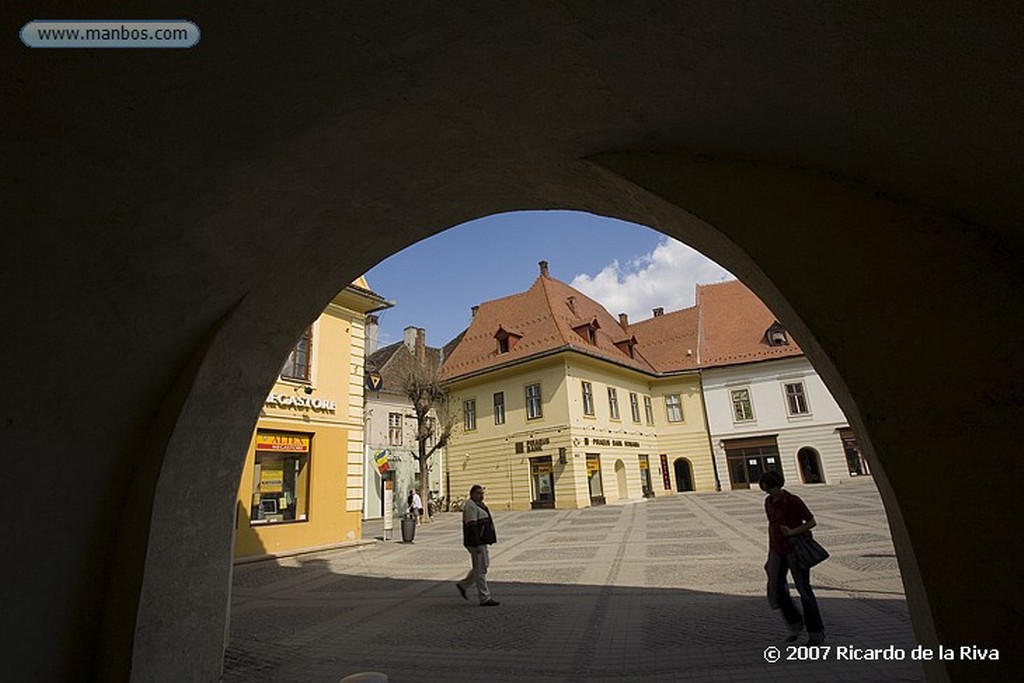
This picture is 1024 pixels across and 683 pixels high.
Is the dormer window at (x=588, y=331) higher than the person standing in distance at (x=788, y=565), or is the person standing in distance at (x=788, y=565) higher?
the dormer window at (x=588, y=331)

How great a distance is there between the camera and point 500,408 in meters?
29.1

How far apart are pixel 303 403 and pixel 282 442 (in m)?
1.19

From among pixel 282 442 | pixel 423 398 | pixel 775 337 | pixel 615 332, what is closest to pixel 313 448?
pixel 282 442

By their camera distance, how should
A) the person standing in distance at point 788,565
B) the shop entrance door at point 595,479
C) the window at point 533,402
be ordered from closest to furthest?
the person standing in distance at point 788,565 → the shop entrance door at point 595,479 → the window at point 533,402

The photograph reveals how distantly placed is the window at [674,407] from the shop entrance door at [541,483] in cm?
1191

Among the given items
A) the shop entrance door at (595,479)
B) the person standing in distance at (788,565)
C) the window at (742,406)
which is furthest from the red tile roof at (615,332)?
the person standing in distance at (788,565)

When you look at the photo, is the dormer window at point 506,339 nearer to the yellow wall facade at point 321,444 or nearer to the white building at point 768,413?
the white building at point 768,413

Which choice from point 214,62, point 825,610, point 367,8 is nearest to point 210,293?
point 214,62

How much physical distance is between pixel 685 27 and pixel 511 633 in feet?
20.1

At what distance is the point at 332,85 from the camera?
8.21 ft

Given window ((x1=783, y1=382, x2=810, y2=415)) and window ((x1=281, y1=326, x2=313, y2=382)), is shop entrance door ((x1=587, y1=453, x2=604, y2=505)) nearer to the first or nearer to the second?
window ((x1=783, y1=382, x2=810, y2=415))

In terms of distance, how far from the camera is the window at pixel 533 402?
89.8 feet

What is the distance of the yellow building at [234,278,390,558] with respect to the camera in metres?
13.8

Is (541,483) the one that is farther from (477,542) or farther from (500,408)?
(477,542)
